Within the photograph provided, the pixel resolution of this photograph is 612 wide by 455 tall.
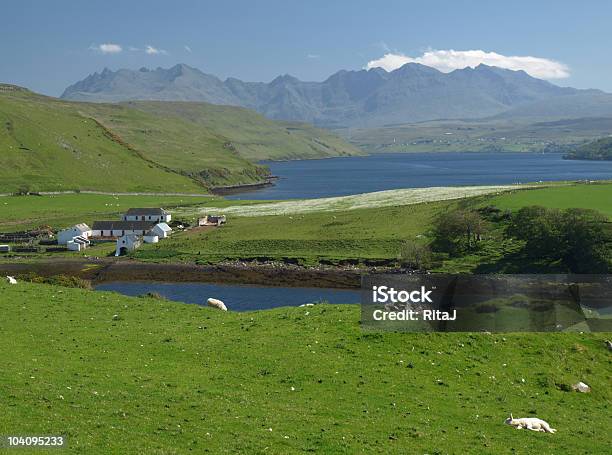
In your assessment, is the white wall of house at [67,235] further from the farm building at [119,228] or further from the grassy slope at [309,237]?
the grassy slope at [309,237]

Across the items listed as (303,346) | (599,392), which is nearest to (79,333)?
(303,346)

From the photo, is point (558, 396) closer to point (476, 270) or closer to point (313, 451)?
point (313, 451)

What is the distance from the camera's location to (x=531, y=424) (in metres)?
22.1

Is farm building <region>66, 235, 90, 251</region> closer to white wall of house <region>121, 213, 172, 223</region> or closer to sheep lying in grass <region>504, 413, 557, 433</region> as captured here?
white wall of house <region>121, 213, 172, 223</region>

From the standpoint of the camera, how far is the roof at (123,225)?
119562 millimetres

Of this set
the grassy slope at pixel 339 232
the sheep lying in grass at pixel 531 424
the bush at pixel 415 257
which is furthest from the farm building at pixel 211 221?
the sheep lying in grass at pixel 531 424

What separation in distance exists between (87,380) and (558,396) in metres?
19.6

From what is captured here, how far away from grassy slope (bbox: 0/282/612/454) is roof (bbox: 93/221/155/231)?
8367cm

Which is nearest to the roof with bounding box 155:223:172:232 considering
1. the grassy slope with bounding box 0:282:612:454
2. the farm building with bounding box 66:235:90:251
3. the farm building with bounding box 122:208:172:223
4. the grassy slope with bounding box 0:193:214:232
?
the farm building with bounding box 122:208:172:223

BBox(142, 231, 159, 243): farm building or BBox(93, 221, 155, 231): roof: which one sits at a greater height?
BBox(93, 221, 155, 231): roof

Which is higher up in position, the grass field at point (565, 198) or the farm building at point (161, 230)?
the grass field at point (565, 198)

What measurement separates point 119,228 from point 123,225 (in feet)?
3.26

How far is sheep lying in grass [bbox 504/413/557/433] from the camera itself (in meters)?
22.0

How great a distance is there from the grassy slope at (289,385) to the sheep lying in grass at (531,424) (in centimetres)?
48
